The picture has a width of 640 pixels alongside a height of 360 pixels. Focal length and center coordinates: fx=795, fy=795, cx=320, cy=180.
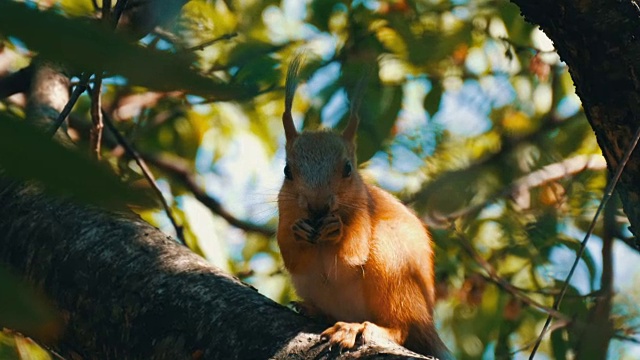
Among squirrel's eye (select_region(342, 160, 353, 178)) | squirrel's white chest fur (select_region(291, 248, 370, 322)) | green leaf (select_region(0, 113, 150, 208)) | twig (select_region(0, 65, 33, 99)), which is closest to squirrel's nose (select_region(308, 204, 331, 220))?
squirrel's white chest fur (select_region(291, 248, 370, 322))

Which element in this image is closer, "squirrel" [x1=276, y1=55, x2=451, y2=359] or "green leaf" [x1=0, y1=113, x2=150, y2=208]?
"green leaf" [x1=0, y1=113, x2=150, y2=208]

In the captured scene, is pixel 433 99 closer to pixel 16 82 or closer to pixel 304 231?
pixel 304 231

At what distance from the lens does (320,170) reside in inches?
106

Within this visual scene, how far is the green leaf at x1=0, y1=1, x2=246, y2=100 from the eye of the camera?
0.33 meters

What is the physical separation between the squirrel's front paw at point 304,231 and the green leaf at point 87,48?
2.06 meters

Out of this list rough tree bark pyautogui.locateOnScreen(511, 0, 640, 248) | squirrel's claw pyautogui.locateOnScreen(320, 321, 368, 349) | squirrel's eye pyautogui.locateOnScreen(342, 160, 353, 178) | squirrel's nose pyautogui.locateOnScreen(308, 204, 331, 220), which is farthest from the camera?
squirrel's eye pyautogui.locateOnScreen(342, 160, 353, 178)

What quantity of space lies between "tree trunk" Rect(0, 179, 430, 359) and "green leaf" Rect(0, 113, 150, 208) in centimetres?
107

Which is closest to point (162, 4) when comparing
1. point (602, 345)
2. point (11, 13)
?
point (11, 13)

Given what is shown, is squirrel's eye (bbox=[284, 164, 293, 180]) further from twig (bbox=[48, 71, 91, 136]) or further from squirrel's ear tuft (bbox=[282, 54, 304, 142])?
twig (bbox=[48, 71, 91, 136])

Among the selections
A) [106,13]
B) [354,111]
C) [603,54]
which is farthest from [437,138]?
[106,13]

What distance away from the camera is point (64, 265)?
185cm

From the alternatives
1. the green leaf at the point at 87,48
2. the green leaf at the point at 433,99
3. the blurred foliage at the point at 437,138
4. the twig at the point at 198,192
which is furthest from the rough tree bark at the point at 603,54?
the twig at the point at 198,192

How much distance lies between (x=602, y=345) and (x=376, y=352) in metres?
0.51

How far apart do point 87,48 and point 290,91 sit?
90.6 inches
